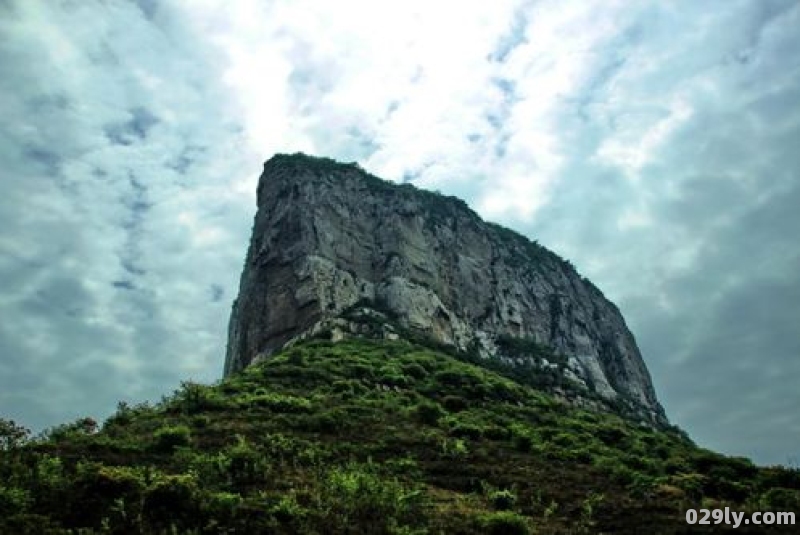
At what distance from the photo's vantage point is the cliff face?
264ft

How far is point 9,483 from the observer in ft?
64.5

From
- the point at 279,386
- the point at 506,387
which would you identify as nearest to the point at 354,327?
the point at 506,387

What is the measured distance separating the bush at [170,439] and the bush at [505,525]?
519 inches

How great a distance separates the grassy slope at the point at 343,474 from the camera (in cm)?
1873

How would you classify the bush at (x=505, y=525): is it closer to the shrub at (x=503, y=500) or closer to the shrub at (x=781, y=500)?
the shrub at (x=503, y=500)

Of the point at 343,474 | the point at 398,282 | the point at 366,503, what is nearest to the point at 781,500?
the point at 366,503

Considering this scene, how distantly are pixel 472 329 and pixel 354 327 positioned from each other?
83.8 feet

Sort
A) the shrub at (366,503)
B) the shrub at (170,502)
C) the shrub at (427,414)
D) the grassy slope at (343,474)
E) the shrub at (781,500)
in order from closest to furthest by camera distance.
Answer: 1. the shrub at (170,502)
2. the grassy slope at (343,474)
3. the shrub at (366,503)
4. the shrub at (781,500)
5. the shrub at (427,414)

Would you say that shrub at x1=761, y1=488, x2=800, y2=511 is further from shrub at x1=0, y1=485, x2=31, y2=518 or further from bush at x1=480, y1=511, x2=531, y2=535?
shrub at x1=0, y1=485, x2=31, y2=518

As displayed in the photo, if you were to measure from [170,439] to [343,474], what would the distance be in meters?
8.00

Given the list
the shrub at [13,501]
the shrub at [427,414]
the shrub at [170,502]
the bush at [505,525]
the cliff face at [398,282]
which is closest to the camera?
the shrub at [13,501]

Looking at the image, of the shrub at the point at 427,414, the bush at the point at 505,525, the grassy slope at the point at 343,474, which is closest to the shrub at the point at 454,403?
the grassy slope at the point at 343,474

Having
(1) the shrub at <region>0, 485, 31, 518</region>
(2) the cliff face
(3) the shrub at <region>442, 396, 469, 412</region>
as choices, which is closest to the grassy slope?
(1) the shrub at <region>0, 485, 31, 518</region>

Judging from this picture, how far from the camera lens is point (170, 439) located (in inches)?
1077
